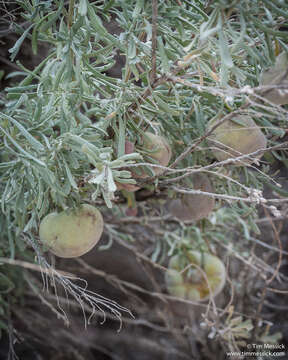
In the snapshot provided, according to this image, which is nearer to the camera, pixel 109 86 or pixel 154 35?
pixel 154 35

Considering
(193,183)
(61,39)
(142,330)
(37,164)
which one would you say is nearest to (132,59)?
(61,39)

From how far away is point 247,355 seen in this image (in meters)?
2.11

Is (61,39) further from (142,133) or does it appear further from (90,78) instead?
(142,133)

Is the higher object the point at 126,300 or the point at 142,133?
the point at 142,133

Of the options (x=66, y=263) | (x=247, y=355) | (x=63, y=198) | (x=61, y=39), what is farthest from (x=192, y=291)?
(x=61, y=39)

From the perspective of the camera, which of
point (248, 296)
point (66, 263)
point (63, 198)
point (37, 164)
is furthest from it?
point (66, 263)

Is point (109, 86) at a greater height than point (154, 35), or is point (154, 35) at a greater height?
point (154, 35)

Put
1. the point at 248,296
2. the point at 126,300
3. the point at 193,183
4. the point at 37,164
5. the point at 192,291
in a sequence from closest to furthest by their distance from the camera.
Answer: the point at 37,164
the point at 193,183
the point at 192,291
the point at 248,296
the point at 126,300

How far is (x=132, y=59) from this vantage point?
1068mm

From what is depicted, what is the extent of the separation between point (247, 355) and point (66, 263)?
3.93 feet

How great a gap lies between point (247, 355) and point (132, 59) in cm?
169

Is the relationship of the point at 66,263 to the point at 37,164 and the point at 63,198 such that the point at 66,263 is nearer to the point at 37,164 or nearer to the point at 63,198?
the point at 63,198

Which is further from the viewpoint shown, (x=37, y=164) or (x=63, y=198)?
(x=63, y=198)

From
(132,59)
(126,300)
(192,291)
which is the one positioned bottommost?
(126,300)
